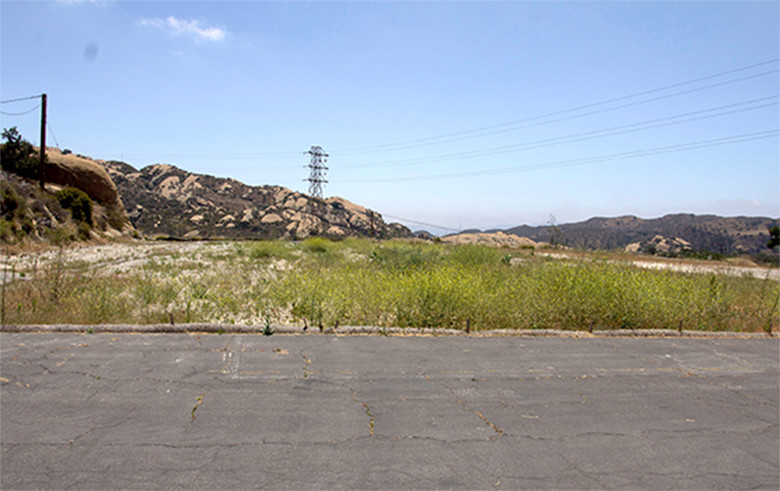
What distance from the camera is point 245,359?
5.73 meters

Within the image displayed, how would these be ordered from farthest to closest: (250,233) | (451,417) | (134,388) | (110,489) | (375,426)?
1. (250,233)
2. (134,388)
3. (451,417)
4. (375,426)
5. (110,489)

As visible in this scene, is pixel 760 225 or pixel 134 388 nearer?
pixel 134 388

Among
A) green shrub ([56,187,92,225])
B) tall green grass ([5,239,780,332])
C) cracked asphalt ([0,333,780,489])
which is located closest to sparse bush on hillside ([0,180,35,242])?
green shrub ([56,187,92,225])

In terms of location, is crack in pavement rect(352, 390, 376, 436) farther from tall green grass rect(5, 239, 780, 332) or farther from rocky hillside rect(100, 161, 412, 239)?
rocky hillside rect(100, 161, 412, 239)

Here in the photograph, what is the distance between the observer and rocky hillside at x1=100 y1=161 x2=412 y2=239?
61.6m

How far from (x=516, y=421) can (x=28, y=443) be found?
13.8 ft

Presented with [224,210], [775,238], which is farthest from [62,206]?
[775,238]

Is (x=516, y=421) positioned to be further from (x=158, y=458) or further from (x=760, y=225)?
(x=760, y=225)

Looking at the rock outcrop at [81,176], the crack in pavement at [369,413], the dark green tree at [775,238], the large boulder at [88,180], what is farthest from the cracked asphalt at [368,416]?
the dark green tree at [775,238]

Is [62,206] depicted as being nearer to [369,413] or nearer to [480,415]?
[369,413]

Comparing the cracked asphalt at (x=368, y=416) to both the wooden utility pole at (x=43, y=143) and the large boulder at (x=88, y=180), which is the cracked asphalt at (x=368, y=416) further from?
the large boulder at (x=88, y=180)

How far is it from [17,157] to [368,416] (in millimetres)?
37238

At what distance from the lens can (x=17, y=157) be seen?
3072 centimetres

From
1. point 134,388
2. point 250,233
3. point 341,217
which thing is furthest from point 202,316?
point 341,217
